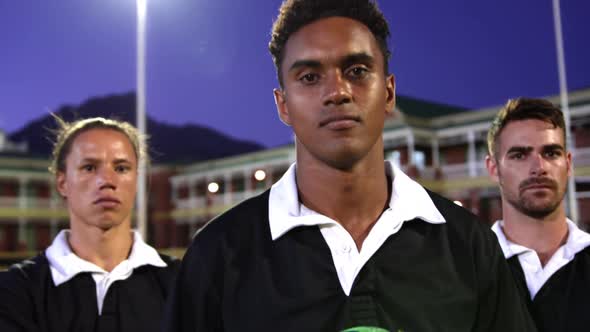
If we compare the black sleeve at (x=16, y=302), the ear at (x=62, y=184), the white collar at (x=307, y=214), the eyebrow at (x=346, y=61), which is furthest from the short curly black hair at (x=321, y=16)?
the ear at (x=62, y=184)

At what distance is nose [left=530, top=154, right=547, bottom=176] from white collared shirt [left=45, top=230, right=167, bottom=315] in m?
2.21

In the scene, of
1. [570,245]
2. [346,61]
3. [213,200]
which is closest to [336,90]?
[346,61]

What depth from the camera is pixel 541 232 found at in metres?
3.21

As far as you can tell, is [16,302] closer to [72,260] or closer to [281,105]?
[72,260]

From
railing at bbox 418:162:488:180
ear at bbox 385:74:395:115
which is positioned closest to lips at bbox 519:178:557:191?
ear at bbox 385:74:395:115

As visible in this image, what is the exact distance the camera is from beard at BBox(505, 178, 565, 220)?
3178 millimetres

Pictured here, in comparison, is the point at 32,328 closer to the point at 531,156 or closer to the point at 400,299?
A: the point at 400,299

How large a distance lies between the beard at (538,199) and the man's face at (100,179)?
234 cm

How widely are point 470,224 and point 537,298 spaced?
3.63ft

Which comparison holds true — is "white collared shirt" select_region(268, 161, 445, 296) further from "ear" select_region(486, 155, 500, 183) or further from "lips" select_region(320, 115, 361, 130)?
"ear" select_region(486, 155, 500, 183)

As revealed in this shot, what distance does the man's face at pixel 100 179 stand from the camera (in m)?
3.76

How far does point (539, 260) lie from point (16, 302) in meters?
→ 2.71

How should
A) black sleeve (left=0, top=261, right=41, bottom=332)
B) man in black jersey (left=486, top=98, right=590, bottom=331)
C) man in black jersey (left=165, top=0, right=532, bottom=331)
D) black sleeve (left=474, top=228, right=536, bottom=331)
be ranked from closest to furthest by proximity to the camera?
man in black jersey (left=165, top=0, right=532, bottom=331)
black sleeve (left=474, top=228, right=536, bottom=331)
man in black jersey (left=486, top=98, right=590, bottom=331)
black sleeve (left=0, top=261, right=41, bottom=332)

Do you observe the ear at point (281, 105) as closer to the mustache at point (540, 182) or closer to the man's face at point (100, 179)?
the mustache at point (540, 182)
